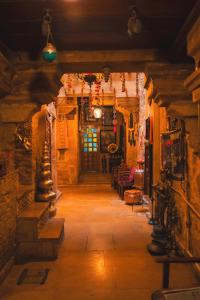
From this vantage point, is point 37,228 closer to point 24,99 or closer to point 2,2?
point 24,99

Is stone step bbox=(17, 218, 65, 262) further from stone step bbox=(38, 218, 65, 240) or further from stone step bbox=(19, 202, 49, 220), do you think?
stone step bbox=(19, 202, 49, 220)

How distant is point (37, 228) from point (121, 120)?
12.4 m

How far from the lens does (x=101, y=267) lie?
4.27 m

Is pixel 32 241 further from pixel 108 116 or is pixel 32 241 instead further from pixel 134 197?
pixel 108 116

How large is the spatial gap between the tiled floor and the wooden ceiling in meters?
2.37

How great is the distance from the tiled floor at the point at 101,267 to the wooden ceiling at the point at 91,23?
237 centimetres

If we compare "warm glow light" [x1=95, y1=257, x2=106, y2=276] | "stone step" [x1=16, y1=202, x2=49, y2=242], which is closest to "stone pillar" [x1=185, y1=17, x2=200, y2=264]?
"warm glow light" [x1=95, y1=257, x2=106, y2=276]

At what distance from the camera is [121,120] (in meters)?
16.5

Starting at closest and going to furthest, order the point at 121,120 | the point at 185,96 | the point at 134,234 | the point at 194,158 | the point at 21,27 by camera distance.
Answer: the point at 21,27 < the point at 185,96 < the point at 194,158 < the point at 134,234 < the point at 121,120

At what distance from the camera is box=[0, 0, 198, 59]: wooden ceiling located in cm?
247

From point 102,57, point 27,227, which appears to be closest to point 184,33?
point 102,57

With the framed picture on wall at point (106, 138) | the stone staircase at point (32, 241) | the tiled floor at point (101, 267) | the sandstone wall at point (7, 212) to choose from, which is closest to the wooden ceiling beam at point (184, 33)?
the tiled floor at point (101, 267)

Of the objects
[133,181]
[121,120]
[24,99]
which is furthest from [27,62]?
[121,120]

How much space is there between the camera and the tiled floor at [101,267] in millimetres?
3508
